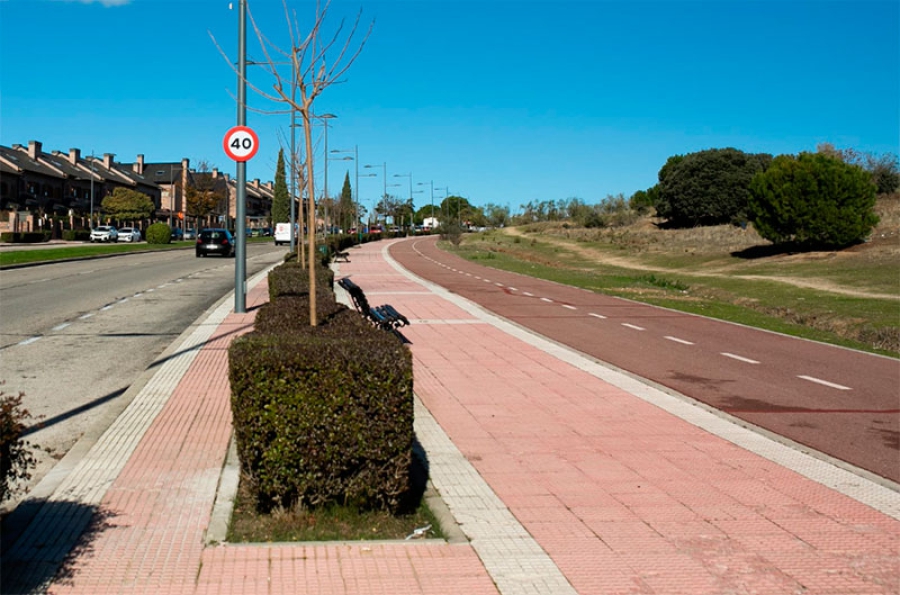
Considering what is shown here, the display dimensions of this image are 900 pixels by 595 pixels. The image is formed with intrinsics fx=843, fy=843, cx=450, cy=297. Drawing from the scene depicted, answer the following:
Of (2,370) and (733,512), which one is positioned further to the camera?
(2,370)

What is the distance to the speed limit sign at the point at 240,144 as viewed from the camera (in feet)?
49.6

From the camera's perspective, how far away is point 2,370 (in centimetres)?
1029

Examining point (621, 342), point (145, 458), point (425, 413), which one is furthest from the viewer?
point (621, 342)

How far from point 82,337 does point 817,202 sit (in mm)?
39116

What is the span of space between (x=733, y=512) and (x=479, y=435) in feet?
8.00

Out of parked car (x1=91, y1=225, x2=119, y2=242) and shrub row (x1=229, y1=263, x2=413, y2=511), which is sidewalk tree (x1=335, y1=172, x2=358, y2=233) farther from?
shrub row (x1=229, y1=263, x2=413, y2=511)

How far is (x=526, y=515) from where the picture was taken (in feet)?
16.9

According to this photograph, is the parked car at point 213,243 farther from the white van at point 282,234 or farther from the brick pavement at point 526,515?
the brick pavement at point 526,515

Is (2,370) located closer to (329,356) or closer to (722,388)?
(329,356)

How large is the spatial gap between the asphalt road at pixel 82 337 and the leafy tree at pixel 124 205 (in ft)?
199

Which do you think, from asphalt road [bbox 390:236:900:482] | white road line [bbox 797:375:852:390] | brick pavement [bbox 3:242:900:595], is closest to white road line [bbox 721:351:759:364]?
asphalt road [bbox 390:236:900:482]

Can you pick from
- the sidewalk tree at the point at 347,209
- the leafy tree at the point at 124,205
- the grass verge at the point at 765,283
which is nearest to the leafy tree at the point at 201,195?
the leafy tree at the point at 124,205

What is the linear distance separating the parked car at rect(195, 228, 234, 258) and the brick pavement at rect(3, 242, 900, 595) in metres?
39.4

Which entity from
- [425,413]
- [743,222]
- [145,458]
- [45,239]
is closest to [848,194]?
[743,222]
